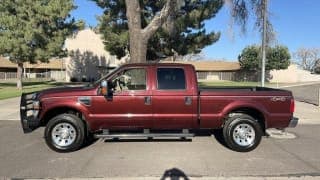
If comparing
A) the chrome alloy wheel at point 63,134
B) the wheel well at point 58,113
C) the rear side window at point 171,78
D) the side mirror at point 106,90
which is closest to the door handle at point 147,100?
the rear side window at point 171,78

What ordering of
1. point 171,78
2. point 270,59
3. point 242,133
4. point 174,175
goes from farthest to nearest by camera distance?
A: point 270,59
point 171,78
point 242,133
point 174,175

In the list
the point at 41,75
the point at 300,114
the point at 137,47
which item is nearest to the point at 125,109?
the point at 137,47

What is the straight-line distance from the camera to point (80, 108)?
996 cm

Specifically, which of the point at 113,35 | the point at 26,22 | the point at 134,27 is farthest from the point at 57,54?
the point at 134,27

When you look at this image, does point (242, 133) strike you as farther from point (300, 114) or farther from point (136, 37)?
point (136, 37)

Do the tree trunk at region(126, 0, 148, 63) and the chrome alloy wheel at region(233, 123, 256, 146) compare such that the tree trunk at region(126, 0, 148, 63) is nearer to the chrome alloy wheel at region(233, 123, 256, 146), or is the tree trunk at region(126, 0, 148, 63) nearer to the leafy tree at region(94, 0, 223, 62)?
the chrome alloy wheel at region(233, 123, 256, 146)

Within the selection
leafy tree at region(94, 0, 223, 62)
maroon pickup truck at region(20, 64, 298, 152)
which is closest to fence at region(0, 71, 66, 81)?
leafy tree at region(94, 0, 223, 62)

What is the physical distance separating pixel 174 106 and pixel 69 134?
238 centimetres

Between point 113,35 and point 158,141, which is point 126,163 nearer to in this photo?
point 158,141

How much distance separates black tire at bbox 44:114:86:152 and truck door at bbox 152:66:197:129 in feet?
5.40

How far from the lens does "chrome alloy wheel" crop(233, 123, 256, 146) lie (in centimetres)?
1006

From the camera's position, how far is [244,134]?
399 inches

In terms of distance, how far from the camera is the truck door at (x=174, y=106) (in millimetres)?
10039

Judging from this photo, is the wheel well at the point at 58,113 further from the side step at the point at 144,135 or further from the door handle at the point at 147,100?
the door handle at the point at 147,100
